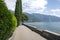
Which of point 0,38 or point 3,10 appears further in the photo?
point 3,10

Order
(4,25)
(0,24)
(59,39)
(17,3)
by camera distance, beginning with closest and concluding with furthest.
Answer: (0,24)
(4,25)
(59,39)
(17,3)

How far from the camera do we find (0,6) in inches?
486

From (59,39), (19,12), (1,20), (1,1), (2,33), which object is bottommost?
(19,12)

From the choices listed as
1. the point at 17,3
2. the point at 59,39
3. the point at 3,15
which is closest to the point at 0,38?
the point at 3,15

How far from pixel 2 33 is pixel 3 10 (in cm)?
149

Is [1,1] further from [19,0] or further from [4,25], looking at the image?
[19,0]

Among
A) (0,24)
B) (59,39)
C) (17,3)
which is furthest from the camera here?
(17,3)

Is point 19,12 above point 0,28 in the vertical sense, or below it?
below

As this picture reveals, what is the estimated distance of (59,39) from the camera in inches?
573

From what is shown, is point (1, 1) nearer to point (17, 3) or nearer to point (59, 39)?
point (59, 39)

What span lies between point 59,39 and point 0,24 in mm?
4911

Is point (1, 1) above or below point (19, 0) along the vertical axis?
above

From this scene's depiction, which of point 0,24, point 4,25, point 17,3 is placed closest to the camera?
point 0,24

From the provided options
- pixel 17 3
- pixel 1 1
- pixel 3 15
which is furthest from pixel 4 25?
pixel 17 3
